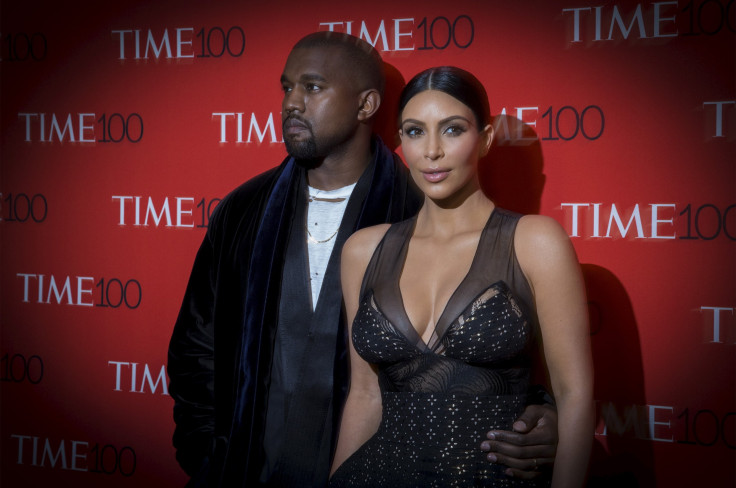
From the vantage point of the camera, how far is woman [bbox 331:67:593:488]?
1646mm

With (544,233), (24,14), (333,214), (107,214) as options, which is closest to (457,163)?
(544,233)

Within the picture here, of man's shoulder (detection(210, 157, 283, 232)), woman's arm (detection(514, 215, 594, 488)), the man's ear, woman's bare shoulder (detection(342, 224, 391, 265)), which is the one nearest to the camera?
woman's arm (detection(514, 215, 594, 488))

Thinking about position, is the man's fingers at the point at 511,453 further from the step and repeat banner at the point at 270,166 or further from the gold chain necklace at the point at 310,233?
the gold chain necklace at the point at 310,233

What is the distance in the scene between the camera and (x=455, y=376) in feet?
5.54

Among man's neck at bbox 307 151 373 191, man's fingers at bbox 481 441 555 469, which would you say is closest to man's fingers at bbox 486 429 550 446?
man's fingers at bbox 481 441 555 469

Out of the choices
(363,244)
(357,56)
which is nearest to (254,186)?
(357,56)

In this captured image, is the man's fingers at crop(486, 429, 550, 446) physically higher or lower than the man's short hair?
lower

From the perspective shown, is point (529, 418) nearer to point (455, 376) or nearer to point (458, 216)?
point (455, 376)

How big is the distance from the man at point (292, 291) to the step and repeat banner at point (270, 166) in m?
0.29

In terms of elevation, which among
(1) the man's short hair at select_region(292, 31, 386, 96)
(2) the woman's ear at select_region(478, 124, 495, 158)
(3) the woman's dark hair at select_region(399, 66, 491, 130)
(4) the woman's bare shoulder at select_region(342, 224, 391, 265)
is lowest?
(4) the woman's bare shoulder at select_region(342, 224, 391, 265)

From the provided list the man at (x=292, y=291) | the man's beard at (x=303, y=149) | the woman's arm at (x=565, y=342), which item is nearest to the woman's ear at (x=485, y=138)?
the woman's arm at (x=565, y=342)

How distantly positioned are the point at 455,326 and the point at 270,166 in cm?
118

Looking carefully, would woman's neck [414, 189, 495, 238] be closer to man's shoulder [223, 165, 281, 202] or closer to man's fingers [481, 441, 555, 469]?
man's fingers [481, 441, 555, 469]

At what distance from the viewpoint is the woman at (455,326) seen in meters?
1.65
